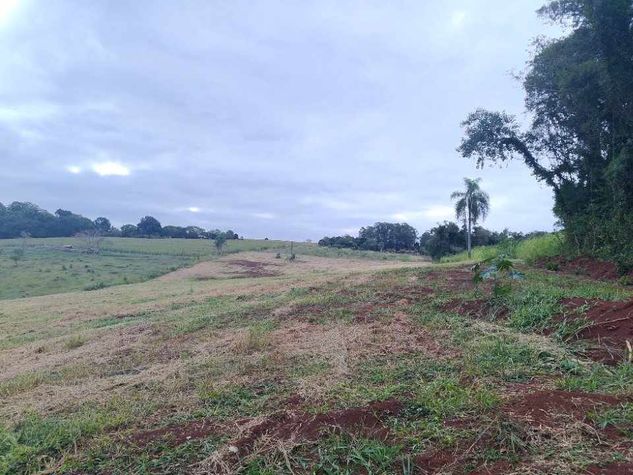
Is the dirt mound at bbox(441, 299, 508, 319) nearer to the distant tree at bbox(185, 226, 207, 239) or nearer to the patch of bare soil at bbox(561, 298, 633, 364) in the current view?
the patch of bare soil at bbox(561, 298, 633, 364)

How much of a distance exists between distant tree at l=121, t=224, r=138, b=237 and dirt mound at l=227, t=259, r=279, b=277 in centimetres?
3866

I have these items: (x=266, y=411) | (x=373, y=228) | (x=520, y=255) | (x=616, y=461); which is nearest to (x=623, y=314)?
(x=616, y=461)

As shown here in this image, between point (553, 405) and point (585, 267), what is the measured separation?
10.4 m

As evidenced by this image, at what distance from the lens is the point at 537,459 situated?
8.23 feet

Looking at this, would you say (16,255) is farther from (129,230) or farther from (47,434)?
(47,434)

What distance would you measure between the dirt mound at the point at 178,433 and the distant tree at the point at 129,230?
71.7 meters

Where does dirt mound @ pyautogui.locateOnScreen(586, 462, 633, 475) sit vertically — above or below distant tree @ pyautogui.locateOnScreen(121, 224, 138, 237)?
below

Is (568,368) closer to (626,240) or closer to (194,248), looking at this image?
(626,240)

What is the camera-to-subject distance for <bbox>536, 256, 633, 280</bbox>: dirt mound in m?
10.7

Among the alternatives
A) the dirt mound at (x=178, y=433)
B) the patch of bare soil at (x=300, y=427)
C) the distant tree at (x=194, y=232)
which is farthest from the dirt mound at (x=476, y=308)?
the distant tree at (x=194, y=232)

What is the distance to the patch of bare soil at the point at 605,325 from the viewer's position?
4066 mm

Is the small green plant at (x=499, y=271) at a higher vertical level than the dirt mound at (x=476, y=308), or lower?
higher

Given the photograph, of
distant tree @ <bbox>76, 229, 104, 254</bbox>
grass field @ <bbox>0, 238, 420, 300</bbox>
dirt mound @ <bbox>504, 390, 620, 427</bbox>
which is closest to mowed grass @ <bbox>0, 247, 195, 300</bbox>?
grass field @ <bbox>0, 238, 420, 300</bbox>

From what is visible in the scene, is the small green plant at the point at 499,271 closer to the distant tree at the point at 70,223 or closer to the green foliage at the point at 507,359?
the green foliage at the point at 507,359
